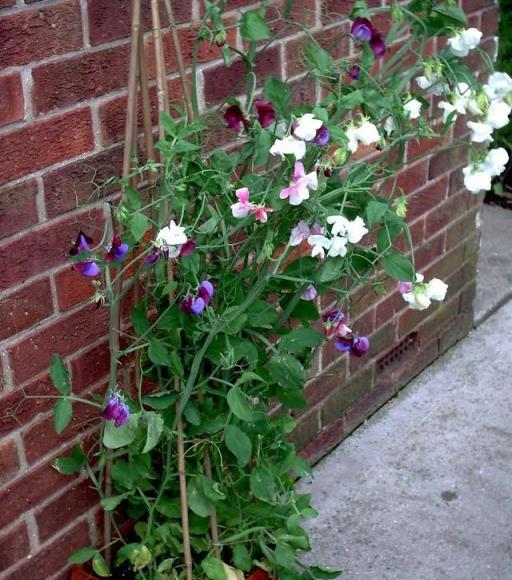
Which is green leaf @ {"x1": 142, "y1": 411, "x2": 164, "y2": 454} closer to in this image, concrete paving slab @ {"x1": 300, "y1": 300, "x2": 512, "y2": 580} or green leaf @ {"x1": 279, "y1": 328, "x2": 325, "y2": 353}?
green leaf @ {"x1": 279, "y1": 328, "x2": 325, "y2": 353}

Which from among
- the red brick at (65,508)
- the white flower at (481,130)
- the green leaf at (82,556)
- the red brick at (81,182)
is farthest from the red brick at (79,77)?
the green leaf at (82,556)

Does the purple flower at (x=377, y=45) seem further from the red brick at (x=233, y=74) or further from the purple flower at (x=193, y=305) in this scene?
the purple flower at (x=193, y=305)

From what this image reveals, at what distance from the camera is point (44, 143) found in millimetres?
1696

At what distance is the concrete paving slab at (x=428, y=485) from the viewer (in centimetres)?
239

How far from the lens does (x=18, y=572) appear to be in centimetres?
192

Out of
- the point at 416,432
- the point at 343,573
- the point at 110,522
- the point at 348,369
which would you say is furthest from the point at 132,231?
the point at 416,432

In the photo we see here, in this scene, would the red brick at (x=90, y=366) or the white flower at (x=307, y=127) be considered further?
the red brick at (x=90, y=366)

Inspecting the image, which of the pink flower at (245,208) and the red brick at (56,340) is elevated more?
the pink flower at (245,208)

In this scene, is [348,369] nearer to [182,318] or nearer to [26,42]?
[182,318]

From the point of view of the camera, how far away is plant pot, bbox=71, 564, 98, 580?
2026 mm

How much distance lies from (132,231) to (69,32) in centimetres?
40

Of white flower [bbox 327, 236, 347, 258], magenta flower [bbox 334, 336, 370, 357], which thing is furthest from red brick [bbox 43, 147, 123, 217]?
magenta flower [bbox 334, 336, 370, 357]

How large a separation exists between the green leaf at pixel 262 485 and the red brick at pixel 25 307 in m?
0.52

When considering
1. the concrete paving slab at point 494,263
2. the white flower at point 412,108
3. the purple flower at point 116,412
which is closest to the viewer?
the purple flower at point 116,412
